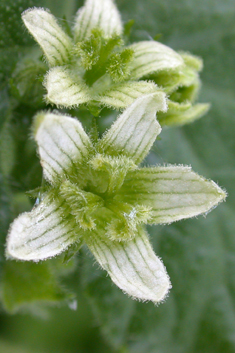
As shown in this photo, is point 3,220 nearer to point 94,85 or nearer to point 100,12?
point 94,85

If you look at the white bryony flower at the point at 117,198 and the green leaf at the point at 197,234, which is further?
the green leaf at the point at 197,234

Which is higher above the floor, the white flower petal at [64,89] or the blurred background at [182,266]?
the white flower petal at [64,89]

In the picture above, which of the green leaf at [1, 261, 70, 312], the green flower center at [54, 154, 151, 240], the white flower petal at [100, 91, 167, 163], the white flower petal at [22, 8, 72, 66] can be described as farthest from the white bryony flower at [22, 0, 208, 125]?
the green leaf at [1, 261, 70, 312]

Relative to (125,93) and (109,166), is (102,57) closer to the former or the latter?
(125,93)

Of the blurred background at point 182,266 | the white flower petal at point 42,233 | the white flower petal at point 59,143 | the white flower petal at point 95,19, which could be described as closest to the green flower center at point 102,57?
the white flower petal at point 95,19

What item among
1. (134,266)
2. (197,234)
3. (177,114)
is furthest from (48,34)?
(197,234)

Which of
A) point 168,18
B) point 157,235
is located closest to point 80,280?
point 157,235

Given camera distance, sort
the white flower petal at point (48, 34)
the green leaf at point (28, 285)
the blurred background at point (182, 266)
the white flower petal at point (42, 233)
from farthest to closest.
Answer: the blurred background at point (182, 266) < the green leaf at point (28, 285) < the white flower petal at point (48, 34) < the white flower petal at point (42, 233)

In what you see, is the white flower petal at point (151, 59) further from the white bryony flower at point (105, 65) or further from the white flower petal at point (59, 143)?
the white flower petal at point (59, 143)

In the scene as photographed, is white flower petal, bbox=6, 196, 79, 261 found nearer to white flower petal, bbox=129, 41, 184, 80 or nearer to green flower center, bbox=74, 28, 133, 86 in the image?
green flower center, bbox=74, 28, 133, 86

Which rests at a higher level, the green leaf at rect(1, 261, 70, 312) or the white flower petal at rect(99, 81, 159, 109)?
the white flower petal at rect(99, 81, 159, 109)
